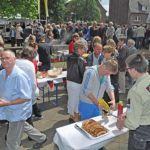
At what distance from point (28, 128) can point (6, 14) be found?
58.4 ft

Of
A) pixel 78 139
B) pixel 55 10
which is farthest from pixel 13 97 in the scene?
pixel 55 10

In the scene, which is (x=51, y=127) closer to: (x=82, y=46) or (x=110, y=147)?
(x=110, y=147)

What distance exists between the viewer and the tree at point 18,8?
20969 millimetres

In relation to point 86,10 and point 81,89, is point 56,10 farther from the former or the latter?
point 81,89

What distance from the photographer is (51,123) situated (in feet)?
21.3

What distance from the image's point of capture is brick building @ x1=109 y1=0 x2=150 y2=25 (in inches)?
2298

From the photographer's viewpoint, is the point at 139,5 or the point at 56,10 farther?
the point at 139,5

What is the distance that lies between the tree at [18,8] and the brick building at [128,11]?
37840 millimetres

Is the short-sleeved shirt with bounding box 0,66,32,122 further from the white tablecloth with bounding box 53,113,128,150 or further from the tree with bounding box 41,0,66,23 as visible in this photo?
the tree with bounding box 41,0,66,23

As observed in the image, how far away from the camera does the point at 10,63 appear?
150 inches

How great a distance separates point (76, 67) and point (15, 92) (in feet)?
6.57

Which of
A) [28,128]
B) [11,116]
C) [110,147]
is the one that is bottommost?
[110,147]

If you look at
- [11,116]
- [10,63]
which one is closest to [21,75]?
[10,63]

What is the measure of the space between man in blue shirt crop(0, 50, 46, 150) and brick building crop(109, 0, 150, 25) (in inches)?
2194
